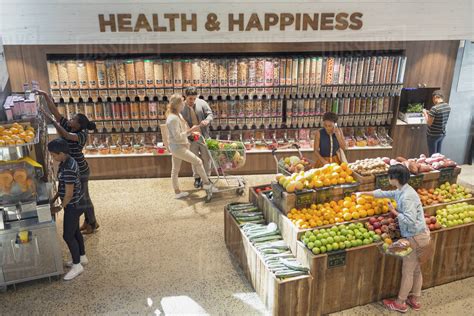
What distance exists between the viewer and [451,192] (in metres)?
5.12

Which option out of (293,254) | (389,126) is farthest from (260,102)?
(293,254)

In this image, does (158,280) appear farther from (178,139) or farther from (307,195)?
(178,139)

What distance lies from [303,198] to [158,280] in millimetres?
1816

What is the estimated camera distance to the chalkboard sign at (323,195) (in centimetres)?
466

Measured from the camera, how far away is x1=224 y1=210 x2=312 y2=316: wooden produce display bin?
395cm

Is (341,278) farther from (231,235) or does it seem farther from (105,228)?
(105,228)

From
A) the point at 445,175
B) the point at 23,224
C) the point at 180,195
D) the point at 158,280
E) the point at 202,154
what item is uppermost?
the point at 445,175

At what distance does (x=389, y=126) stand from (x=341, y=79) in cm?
137

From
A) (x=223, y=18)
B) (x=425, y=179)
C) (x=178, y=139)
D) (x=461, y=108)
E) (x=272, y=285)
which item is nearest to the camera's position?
(x=223, y=18)

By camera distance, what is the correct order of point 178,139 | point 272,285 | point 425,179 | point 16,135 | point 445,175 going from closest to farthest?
point 272,285
point 16,135
point 425,179
point 445,175
point 178,139

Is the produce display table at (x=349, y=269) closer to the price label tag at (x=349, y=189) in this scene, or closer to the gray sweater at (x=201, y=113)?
the price label tag at (x=349, y=189)

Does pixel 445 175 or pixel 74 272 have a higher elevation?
pixel 445 175

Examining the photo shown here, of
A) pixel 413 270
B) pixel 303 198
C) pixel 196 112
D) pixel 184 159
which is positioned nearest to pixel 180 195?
pixel 184 159

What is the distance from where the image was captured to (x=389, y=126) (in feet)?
26.0
